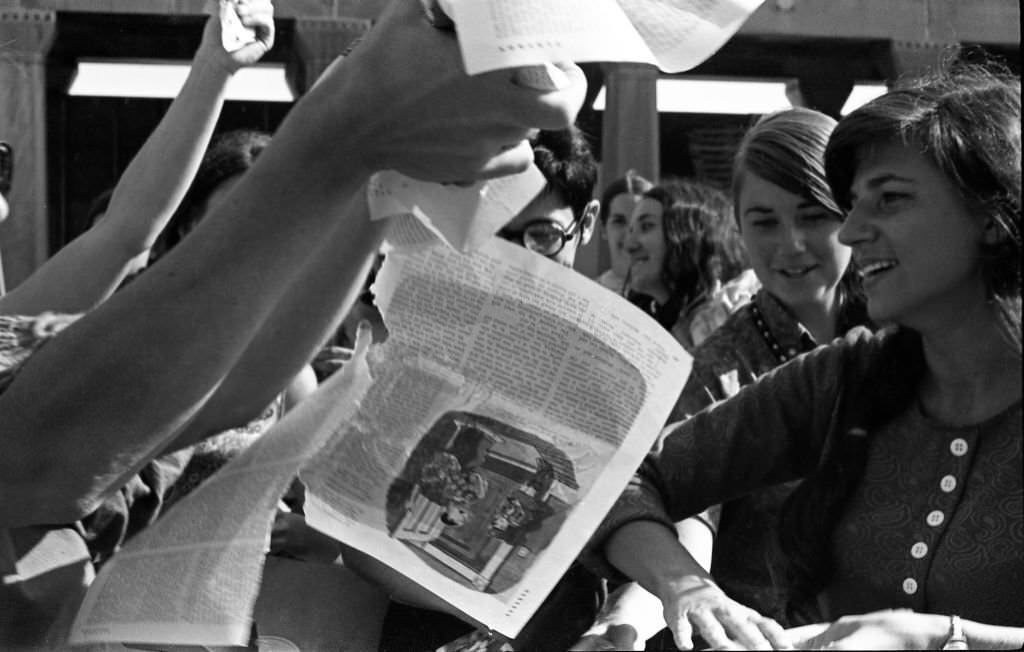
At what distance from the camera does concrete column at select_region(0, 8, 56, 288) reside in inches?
40.2

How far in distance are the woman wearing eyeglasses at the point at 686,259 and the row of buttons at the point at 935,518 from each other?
1358mm

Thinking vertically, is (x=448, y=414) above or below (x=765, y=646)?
above

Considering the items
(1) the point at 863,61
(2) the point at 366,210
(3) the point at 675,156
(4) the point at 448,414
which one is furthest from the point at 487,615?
(3) the point at 675,156

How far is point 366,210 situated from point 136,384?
0.70ft

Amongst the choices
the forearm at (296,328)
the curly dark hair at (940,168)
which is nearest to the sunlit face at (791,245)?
the curly dark hair at (940,168)

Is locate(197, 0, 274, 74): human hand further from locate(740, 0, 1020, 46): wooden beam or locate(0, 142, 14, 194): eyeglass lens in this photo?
locate(740, 0, 1020, 46): wooden beam

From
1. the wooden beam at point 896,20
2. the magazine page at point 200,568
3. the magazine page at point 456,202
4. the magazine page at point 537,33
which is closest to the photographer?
the magazine page at point 537,33

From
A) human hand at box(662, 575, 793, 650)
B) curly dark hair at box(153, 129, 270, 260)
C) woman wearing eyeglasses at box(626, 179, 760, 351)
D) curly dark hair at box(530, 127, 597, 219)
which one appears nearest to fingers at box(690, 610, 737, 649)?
human hand at box(662, 575, 793, 650)

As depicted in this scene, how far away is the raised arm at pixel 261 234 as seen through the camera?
30.9 inches

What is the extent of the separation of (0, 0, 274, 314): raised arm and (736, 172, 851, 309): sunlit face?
99cm

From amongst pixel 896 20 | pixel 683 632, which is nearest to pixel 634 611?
pixel 683 632

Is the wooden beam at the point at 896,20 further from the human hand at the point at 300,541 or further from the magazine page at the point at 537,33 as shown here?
the human hand at the point at 300,541

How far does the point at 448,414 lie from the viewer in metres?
1.07

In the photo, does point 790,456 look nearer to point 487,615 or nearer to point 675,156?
point 487,615
